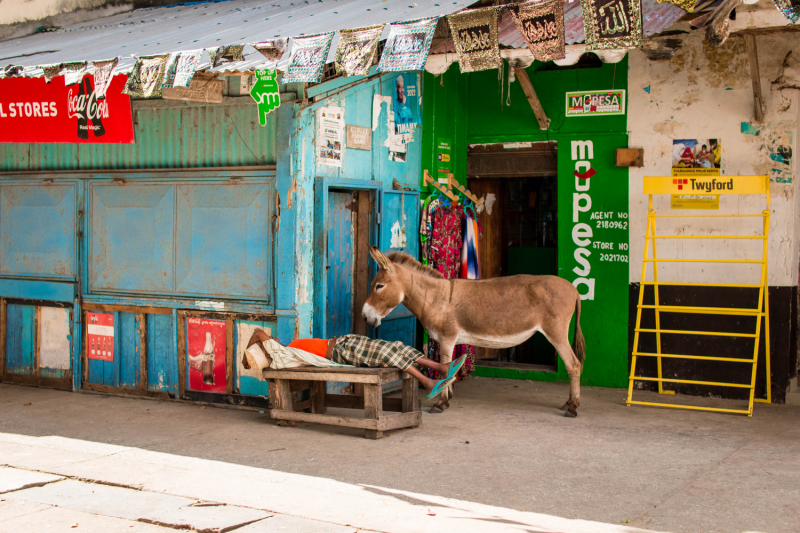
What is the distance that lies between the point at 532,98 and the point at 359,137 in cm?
237

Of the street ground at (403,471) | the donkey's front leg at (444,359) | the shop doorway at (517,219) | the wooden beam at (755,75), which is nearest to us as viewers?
the street ground at (403,471)

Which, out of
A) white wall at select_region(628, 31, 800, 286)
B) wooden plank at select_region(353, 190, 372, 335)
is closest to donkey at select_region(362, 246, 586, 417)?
wooden plank at select_region(353, 190, 372, 335)

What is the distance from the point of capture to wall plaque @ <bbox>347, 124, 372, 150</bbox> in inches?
314

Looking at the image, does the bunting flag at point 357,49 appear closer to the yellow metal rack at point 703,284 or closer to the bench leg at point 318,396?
the bench leg at point 318,396

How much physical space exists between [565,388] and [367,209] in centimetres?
327

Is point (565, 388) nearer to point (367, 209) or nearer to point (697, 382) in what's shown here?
point (697, 382)

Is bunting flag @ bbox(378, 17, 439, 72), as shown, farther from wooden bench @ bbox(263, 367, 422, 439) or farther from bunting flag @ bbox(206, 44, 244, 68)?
wooden bench @ bbox(263, 367, 422, 439)

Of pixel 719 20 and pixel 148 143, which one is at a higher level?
pixel 719 20

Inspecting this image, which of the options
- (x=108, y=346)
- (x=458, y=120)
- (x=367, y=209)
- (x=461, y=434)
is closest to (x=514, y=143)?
(x=458, y=120)

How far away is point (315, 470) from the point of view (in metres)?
5.66

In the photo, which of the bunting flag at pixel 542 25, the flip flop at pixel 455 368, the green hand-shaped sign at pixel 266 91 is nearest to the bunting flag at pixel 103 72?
the green hand-shaped sign at pixel 266 91

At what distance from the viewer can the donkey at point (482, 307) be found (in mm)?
7738

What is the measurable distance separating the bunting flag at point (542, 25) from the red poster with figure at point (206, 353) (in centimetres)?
418

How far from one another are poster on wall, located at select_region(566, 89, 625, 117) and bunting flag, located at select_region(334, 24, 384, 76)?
407cm
